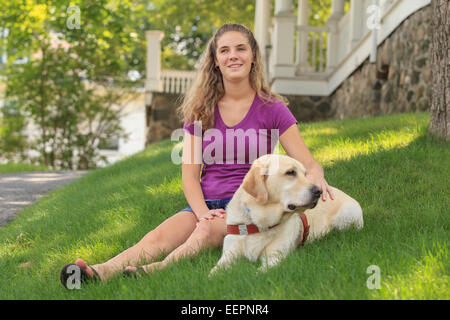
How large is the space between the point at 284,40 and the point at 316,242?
31.3 ft

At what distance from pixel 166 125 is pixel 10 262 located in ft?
38.2

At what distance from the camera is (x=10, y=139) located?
17.9m

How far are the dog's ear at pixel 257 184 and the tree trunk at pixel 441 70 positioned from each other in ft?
9.03

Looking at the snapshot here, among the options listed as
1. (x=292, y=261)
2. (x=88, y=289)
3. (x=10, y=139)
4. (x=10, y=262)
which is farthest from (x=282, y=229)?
(x=10, y=139)

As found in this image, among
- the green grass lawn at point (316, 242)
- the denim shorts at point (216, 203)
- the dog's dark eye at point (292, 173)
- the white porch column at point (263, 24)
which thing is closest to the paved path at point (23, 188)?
the green grass lawn at point (316, 242)

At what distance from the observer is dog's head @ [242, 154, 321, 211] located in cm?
284

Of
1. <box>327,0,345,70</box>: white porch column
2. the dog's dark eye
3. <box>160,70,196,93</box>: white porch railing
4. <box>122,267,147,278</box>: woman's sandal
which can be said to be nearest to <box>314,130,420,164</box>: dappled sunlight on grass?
the dog's dark eye

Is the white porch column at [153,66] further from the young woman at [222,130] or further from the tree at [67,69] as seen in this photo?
the young woman at [222,130]

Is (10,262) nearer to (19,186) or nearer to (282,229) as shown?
(282,229)

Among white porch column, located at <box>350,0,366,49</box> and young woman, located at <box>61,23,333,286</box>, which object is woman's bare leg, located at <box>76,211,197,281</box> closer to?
young woman, located at <box>61,23,333,286</box>

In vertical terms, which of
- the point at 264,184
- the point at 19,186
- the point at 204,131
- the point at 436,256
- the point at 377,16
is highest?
the point at 377,16

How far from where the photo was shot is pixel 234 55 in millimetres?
3615

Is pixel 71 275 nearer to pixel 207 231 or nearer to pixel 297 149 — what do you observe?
pixel 207 231

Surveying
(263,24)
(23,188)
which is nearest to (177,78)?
(263,24)
